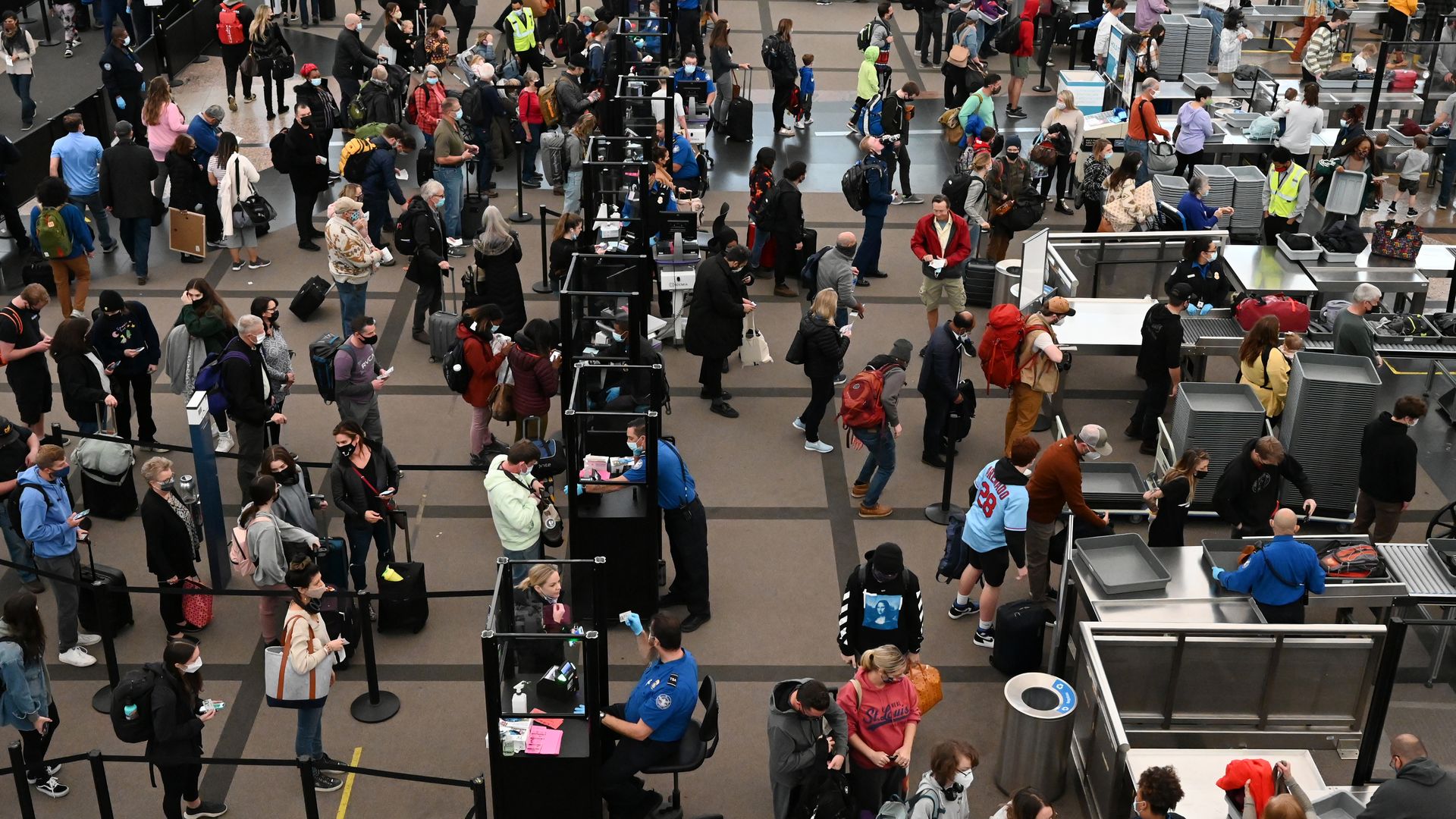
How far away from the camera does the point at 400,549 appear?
37.7ft

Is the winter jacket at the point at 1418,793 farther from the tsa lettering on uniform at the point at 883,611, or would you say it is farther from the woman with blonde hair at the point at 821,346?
the woman with blonde hair at the point at 821,346

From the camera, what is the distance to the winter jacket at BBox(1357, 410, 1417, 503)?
35.5 feet

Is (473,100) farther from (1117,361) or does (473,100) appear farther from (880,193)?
(1117,361)

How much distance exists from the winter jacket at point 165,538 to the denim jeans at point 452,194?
7468 mm

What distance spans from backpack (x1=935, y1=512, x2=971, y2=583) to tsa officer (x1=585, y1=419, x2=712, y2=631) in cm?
179

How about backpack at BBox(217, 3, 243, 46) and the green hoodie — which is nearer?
the green hoodie

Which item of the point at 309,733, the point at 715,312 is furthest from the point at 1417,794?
the point at 715,312

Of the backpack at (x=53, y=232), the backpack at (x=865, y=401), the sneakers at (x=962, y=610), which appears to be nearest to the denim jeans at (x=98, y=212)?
the backpack at (x=53, y=232)

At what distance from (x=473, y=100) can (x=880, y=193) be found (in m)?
5.84

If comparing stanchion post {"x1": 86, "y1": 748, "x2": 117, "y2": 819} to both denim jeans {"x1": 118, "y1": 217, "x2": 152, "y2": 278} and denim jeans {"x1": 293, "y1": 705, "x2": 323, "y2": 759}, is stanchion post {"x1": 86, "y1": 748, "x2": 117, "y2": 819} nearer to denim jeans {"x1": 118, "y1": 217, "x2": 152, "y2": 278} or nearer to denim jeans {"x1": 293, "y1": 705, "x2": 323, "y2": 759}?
denim jeans {"x1": 293, "y1": 705, "x2": 323, "y2": 759}

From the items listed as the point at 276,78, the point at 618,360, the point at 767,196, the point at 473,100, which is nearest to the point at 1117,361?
the point at 767,196

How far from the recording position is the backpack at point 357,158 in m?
15.9

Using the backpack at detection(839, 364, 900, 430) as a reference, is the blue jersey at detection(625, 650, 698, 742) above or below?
below

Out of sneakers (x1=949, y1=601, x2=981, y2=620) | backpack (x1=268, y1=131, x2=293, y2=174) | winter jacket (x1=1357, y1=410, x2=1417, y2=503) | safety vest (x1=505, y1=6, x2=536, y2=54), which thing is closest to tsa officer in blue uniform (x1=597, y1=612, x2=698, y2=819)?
sneakers (x1=949, y1=601, x2=981, y2=620)
